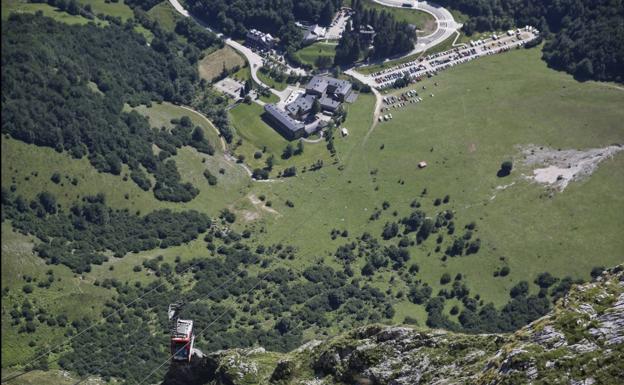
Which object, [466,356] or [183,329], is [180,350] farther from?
[466,356]

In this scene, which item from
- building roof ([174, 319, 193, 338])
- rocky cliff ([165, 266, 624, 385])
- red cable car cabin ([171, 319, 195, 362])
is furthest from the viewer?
building roof ([174, 319, 193, 338])

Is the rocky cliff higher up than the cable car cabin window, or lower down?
higher up

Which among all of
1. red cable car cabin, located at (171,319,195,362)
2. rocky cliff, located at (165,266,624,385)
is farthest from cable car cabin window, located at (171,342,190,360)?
rocky cliff, located at (165,266,624,385)

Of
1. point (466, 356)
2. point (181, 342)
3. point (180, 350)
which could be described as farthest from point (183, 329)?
point (466, 356)

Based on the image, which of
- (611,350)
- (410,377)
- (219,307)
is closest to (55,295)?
(219,307)

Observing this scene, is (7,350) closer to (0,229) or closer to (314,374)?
(0,229)

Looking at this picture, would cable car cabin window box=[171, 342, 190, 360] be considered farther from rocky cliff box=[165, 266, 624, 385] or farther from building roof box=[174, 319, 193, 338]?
rocky cliff box=[165, 266, 624, 385]

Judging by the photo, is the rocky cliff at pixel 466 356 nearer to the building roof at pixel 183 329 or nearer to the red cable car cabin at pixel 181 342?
the red cable car cabin at pixel 181 342
